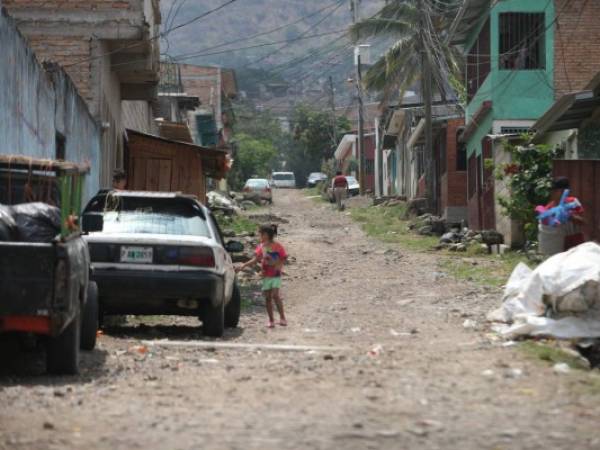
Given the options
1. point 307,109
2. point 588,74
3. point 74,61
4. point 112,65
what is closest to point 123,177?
point 74,61

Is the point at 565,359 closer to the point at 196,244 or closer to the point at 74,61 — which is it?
the point at 196,244

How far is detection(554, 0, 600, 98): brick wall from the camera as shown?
25344 millimetres

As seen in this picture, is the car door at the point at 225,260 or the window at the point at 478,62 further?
the window at the point at 478,62

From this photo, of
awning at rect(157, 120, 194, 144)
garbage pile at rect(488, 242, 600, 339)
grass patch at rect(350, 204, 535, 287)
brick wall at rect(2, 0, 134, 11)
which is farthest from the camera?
awning at rect(157, 120, 194, 144)

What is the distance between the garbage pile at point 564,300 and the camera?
34.3ft

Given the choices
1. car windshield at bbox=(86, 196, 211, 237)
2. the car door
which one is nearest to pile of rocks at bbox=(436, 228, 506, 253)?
the car door

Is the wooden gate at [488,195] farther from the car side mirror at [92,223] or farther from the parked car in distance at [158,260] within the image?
the car side mirror at [92,223]

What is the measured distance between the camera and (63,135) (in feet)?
57.4

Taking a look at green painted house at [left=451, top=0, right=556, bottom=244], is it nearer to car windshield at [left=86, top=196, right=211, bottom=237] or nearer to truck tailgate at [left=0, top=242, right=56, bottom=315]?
car windshield at [left=86, top=196, right=211, bottom=237]

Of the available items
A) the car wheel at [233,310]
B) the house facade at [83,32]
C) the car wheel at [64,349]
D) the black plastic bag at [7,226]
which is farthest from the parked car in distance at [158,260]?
the house facade at [83,32]

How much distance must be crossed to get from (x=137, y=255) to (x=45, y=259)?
3.34 meters

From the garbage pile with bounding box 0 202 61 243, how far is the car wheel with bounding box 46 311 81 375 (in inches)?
26.4

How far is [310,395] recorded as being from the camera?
7.50 meters

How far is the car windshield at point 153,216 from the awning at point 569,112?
8.04m
